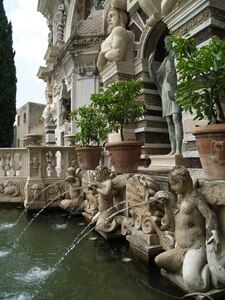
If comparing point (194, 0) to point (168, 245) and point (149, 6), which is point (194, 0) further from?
point (168, 245)

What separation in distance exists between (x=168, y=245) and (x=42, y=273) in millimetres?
1581

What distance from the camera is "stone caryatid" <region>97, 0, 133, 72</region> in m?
8.24

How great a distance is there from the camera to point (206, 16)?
5.23 metres

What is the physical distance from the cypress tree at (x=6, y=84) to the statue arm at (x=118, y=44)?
10016 mm

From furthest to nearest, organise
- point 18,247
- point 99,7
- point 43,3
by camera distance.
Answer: point 43,3, point 99,7, point 18,247

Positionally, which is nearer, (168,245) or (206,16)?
(168,245)

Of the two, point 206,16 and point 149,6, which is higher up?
point 149,6

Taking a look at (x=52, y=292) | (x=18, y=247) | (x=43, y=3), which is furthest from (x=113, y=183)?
(x=43, y=3)

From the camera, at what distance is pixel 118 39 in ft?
27.0

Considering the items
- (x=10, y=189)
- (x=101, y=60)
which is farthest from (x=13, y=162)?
(x=101, y=60)

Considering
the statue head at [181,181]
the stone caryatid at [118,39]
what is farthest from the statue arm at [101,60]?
the statue head at [181,181]

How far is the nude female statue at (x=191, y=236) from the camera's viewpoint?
2.88 m

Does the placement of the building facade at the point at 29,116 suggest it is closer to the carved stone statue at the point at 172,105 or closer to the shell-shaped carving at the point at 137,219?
the carved stone statue at the point at 172,105

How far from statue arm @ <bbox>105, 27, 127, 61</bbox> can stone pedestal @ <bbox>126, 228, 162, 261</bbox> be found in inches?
211
